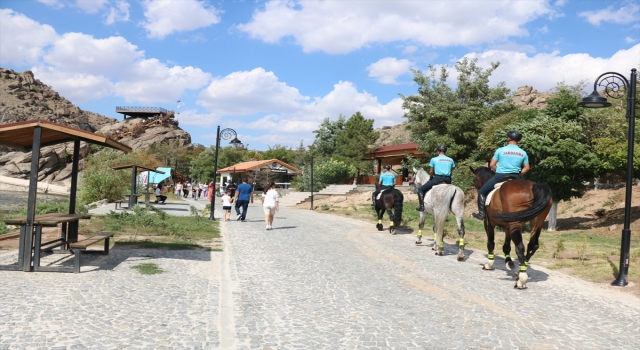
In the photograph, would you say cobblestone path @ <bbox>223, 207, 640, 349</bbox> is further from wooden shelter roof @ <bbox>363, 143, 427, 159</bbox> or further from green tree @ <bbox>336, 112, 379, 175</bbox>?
green tree @ <bbox>336, 112, 379, 175</bbox>

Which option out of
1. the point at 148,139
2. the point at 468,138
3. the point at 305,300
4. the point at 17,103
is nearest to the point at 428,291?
the point at 305,300

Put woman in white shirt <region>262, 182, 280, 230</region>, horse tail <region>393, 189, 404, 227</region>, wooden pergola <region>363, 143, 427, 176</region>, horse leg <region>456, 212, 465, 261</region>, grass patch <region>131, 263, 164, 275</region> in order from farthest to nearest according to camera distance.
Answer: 1. wooden pergola <region>363, 143, 427, 176</region>
2. woman in white shirt <region>262, 182, 280, 230</region>
3. horse tail <region>393, 189, 404, 227</region>
4. horse leg <region>456, 212, 465, 261</region>
5. grass patch <region>131, 263, 164, 275</region>

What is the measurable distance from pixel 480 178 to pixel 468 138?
24.4 m

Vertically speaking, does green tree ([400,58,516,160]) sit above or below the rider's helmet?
above

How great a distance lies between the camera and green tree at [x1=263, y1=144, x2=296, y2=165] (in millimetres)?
74250

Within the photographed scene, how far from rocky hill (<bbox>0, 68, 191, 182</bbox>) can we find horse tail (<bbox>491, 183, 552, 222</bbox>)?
6994cm

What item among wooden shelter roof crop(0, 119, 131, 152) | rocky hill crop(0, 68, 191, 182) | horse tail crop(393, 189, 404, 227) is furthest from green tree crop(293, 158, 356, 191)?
rocky hill crop(0, 68, 191, 182)

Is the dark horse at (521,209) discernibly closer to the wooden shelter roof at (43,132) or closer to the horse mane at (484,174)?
the horse mane at (484,174)

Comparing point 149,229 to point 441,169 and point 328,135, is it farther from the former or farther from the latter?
point 328,135

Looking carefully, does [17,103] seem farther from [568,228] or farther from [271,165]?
[568,228]

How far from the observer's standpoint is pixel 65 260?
9133mm

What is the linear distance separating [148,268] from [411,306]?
15.0 ft

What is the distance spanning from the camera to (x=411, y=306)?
6.45 meters

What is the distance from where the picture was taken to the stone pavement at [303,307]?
191 inches
